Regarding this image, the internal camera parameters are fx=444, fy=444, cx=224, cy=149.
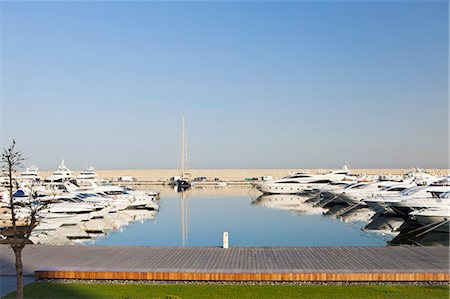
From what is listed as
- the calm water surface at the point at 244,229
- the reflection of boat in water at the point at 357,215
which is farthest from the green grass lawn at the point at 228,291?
the reflection of boat in water at the point at 357,215

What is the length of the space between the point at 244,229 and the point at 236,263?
1949cm

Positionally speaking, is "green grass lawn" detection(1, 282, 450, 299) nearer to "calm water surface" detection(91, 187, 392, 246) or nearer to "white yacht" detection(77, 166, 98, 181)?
"calm water surface" detection(91, 187, 392, 246)

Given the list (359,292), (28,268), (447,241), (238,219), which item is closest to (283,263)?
(359,292)

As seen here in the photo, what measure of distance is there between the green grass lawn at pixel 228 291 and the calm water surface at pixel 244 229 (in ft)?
47.2

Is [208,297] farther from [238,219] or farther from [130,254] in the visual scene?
[238,219]

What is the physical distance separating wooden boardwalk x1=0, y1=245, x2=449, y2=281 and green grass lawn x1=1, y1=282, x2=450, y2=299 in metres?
0.42

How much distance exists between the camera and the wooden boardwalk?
13.3 meters

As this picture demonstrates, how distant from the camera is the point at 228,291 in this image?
494 inches

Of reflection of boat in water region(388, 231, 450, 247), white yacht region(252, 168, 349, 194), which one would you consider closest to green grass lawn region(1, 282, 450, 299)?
reflection of boat in water region(388, 231, 450, 247)

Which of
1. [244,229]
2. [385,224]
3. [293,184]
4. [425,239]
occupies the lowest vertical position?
[244,229]

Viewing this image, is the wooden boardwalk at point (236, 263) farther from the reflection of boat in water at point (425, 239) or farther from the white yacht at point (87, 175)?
the white yacht at point (87, 175)

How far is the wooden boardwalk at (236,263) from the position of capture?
13.3 meters

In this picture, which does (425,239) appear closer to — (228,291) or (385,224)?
(385,224)

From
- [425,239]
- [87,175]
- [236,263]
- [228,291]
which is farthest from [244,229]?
[87,175]
